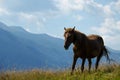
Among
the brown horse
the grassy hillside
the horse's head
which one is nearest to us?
the grassy hillside

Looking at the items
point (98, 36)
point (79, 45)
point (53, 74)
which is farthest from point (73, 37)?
point (98, 36)

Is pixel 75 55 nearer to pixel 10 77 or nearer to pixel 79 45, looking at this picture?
pixel 79 45

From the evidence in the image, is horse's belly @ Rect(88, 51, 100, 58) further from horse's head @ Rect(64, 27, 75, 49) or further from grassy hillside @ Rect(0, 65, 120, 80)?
horse's head @ Rect(64, 27, 75, 49)

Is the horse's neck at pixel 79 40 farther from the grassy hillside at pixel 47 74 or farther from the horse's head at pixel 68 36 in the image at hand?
the grassy hillside at pixel 47 74

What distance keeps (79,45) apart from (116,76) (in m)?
3.94

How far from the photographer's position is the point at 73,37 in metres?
17.7

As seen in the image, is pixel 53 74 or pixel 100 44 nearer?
pixel 53 74

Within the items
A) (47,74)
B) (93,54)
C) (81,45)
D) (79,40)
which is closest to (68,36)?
(79,40)

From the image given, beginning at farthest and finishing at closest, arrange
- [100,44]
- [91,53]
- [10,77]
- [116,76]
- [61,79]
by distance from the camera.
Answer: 1. [100,44]
2. [91,53]
3. [10,77]
4. [61,79]
5. [116,76]

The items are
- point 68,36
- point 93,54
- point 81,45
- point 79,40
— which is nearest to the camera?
point 68,36

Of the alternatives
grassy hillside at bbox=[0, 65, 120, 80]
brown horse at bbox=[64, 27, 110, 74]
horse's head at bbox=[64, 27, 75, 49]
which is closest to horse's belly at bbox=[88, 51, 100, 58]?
brown horse at bbox=[64, 27, 110, 74]

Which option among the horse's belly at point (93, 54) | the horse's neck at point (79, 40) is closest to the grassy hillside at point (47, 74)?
the horse's belly at point (93, 54)

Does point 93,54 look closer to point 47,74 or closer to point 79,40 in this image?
point 79,40

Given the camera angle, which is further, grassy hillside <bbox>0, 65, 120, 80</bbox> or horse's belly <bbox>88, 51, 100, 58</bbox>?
horse's belly <bbox>88, 51, 100, 58</bbox>
